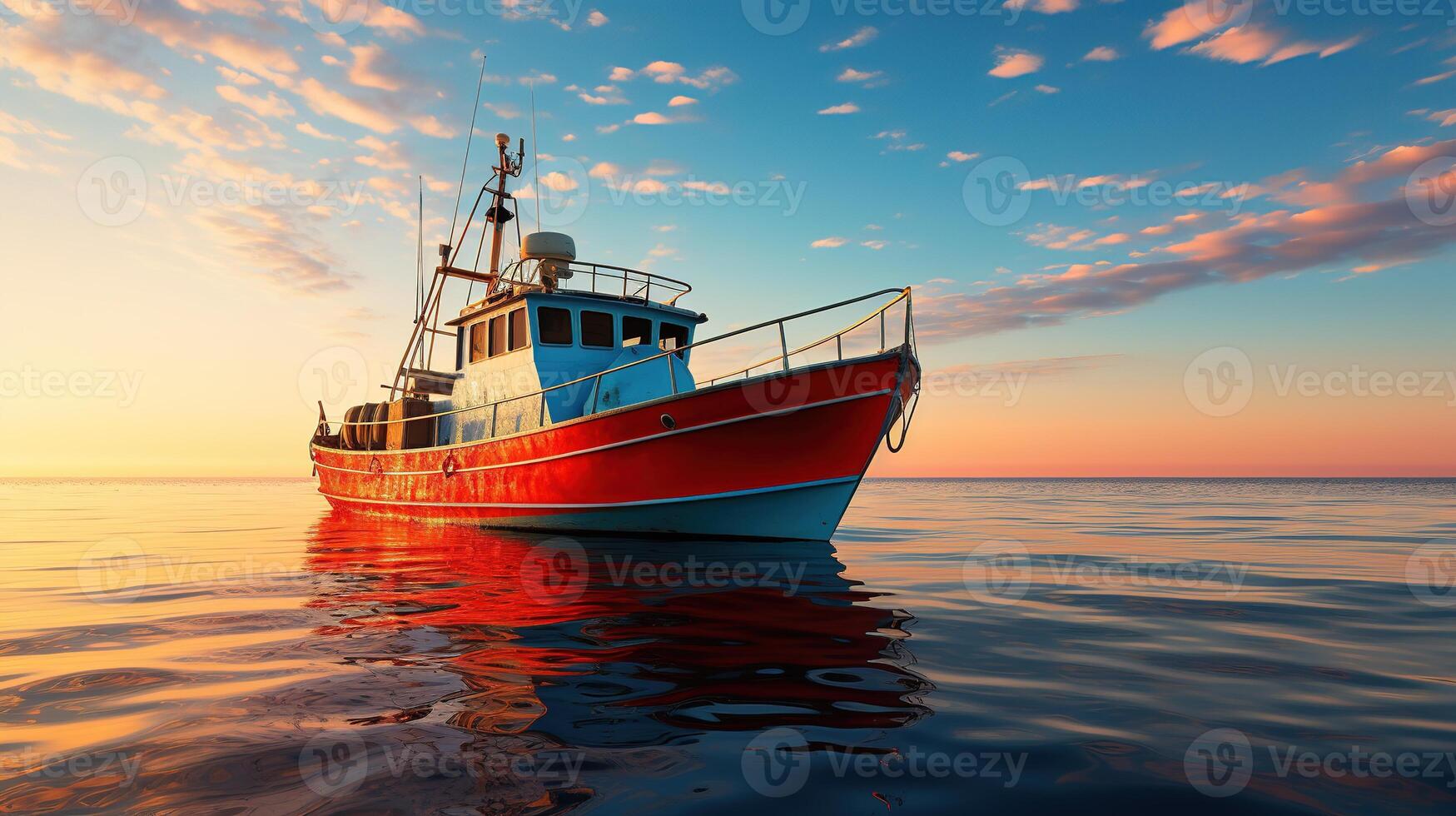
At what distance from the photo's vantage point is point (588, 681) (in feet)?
11.5

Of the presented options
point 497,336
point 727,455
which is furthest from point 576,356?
point 727,455

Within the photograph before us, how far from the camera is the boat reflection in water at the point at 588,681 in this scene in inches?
93.6

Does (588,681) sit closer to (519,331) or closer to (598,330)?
(598,330)

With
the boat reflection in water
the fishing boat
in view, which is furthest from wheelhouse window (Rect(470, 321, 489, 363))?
the boat reflection in water

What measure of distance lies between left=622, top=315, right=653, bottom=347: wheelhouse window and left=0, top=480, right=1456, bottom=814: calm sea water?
633 centimetres

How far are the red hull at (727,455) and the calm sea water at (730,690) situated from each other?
1.95 m

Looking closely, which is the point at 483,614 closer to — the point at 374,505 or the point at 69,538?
the point at 69,538

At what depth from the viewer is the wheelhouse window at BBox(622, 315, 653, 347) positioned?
13.3 metres

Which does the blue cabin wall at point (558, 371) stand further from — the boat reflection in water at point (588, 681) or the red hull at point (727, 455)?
the boat reflection in water at point (588, 681)

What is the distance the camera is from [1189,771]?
2.46 metres

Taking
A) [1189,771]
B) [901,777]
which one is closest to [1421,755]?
[1189,771]

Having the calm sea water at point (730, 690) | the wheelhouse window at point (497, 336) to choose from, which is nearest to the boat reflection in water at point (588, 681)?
the calm sea water at point (730, 690)

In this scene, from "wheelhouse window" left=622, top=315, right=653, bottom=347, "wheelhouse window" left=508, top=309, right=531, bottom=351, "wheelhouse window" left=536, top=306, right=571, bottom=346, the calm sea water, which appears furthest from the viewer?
"wheelhouse window" left=622, top=315, right=653, bottom=347

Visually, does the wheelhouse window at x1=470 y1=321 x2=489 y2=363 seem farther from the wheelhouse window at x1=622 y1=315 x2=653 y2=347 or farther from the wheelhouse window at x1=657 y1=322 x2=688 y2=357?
the wheelhouse window at x1=657 y1=322 x2=688 y2=357
